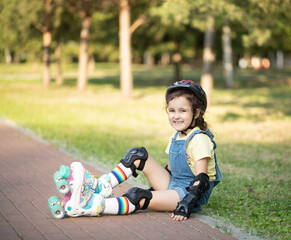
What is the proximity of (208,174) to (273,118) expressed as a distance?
9095mm

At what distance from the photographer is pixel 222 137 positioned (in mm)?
9695

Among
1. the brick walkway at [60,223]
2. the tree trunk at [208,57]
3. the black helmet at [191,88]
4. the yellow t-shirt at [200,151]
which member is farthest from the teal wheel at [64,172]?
the tree trunk at [208,57]

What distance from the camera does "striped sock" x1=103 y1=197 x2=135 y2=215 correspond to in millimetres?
4191

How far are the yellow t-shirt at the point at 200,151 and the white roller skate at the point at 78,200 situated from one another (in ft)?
3.01

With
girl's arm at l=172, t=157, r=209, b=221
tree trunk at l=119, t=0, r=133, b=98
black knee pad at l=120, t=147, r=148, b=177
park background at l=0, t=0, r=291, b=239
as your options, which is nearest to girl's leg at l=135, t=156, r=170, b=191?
black knee pad at l=120, t=147, r=148, b=177

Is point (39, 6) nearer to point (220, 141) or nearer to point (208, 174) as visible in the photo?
point (220, 141)

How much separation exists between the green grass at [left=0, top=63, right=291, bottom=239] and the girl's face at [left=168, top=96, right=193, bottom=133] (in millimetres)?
632

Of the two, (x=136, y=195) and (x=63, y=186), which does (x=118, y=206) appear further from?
(x=63, y=186)

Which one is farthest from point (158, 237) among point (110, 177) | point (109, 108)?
point (109, 108)

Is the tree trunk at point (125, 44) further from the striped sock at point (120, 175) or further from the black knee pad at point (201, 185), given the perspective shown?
the black knee pad at point (201, 185)

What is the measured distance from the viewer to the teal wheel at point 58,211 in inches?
159

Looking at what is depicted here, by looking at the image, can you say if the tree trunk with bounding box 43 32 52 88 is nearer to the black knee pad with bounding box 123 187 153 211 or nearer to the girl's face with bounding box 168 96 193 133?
the girl's face with bounding box 168 96 193 133

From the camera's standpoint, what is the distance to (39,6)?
1897 centimetres

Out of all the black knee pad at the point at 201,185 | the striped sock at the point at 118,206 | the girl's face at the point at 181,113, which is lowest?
the striped sock at the point at 118,206
